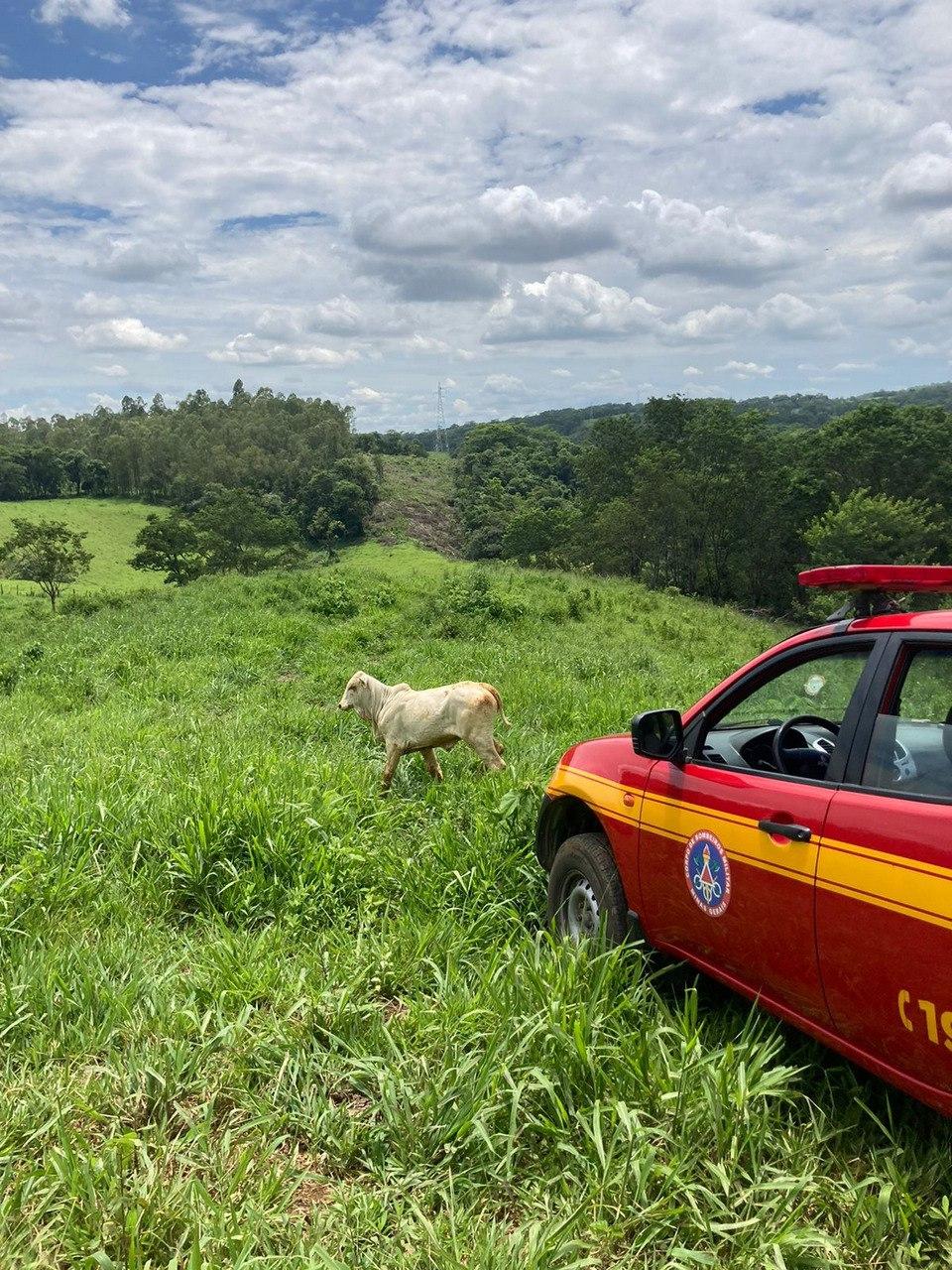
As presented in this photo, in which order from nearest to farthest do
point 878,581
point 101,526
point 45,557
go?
1. point 878,581
2. point 45,557
3. point 101,526

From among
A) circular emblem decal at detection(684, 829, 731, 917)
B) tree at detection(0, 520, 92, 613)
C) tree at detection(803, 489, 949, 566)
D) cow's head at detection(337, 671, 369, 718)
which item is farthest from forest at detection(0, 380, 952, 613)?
circular emblem decal at detection(684, 829, 731, 917)

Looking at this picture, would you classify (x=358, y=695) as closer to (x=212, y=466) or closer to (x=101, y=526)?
(x=101, y=526)

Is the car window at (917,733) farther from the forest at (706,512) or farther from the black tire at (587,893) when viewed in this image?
the forest at (706,512)

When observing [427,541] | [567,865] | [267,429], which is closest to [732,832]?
[567,865]

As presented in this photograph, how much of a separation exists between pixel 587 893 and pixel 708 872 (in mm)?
1109

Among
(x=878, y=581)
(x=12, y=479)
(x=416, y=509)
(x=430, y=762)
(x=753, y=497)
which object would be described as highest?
(x=12, y=479)

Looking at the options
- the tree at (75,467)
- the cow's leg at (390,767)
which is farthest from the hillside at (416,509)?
the cow's leg at (390,767)

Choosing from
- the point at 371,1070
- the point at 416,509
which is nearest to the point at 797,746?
the point at 371,1070

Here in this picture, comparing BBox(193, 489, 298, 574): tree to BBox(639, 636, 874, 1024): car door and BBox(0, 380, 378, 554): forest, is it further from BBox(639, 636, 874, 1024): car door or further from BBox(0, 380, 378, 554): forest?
BBox(639, 636, 874, 1024): car door

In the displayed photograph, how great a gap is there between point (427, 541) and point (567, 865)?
7425cm

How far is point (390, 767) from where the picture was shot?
7145 millimetres

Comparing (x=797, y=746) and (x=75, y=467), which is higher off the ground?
(x=75, y=467)

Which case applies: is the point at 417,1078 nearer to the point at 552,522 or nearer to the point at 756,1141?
the point at 756,1141

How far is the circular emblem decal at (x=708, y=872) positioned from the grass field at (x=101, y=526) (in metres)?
49.5
